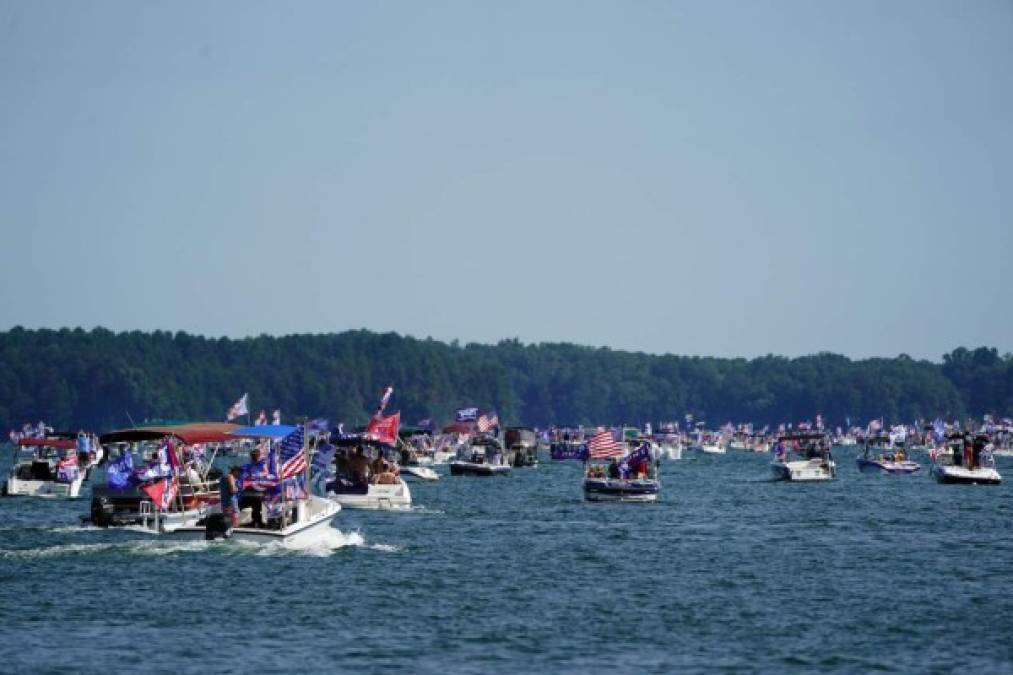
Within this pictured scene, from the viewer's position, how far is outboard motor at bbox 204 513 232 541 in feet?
193

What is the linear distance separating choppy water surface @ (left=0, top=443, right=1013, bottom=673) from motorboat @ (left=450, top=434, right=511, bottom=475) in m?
56.9

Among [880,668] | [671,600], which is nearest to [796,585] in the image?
[671,600]

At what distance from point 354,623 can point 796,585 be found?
15268 mm

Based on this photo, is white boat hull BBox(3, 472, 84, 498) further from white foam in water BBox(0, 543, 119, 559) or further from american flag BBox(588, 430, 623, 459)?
white foam in water BBox(0, 543, 119, 559)

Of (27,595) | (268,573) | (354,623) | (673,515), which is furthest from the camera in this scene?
(673,515)

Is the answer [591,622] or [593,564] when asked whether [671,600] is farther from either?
[593,564]

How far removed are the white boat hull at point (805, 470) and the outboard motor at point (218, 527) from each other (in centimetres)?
7508

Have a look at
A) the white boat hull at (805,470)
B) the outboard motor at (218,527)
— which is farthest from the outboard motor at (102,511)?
the white boat hull at (805,470)

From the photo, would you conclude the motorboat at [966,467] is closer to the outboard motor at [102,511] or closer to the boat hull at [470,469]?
the boat hull at [470,469]

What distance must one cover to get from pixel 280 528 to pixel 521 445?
118m

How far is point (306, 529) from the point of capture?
60469 millimetres

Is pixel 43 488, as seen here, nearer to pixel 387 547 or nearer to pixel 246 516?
pixel 387 547

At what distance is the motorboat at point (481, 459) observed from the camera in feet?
463

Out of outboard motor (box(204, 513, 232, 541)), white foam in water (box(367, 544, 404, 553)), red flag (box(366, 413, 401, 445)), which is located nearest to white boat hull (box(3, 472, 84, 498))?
red flag (box(366, 413, 401, 445))
